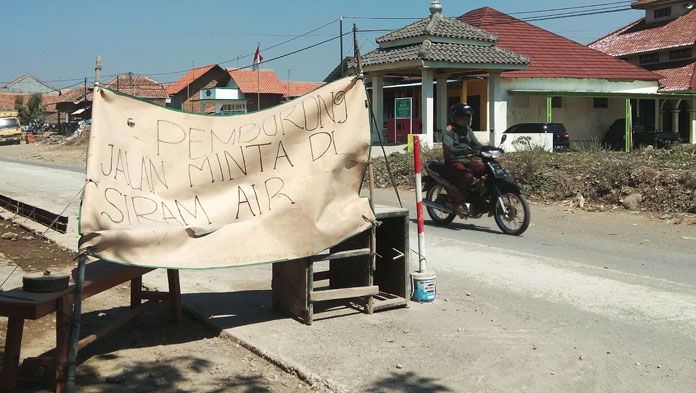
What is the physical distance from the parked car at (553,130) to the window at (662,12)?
24.9 m

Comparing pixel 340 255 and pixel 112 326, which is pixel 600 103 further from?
pixel 112 326

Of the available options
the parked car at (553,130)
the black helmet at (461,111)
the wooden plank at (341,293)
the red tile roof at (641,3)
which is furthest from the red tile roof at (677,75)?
the wooden plank at (341,293)

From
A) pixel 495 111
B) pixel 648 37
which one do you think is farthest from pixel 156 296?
pixel 648 37

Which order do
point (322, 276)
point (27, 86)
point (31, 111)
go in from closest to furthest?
point (322, 276), point (31, 111), point (27, 86)

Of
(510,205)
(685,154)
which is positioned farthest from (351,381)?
(685,154)

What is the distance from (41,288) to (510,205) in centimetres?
768

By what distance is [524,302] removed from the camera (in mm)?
6562

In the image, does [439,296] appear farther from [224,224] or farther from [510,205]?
[510,205]

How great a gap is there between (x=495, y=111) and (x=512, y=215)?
19.3 metres

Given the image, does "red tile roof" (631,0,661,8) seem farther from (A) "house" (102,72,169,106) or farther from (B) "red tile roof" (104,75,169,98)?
(B) "red tile roof" (104,75,169,98)

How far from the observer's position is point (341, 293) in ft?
18.9

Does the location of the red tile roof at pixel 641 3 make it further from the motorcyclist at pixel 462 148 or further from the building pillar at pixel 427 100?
the motorcyclist at pixel 462 148

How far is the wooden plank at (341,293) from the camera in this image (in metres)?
5.68

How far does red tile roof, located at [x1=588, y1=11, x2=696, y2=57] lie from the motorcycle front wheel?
36610 mm
